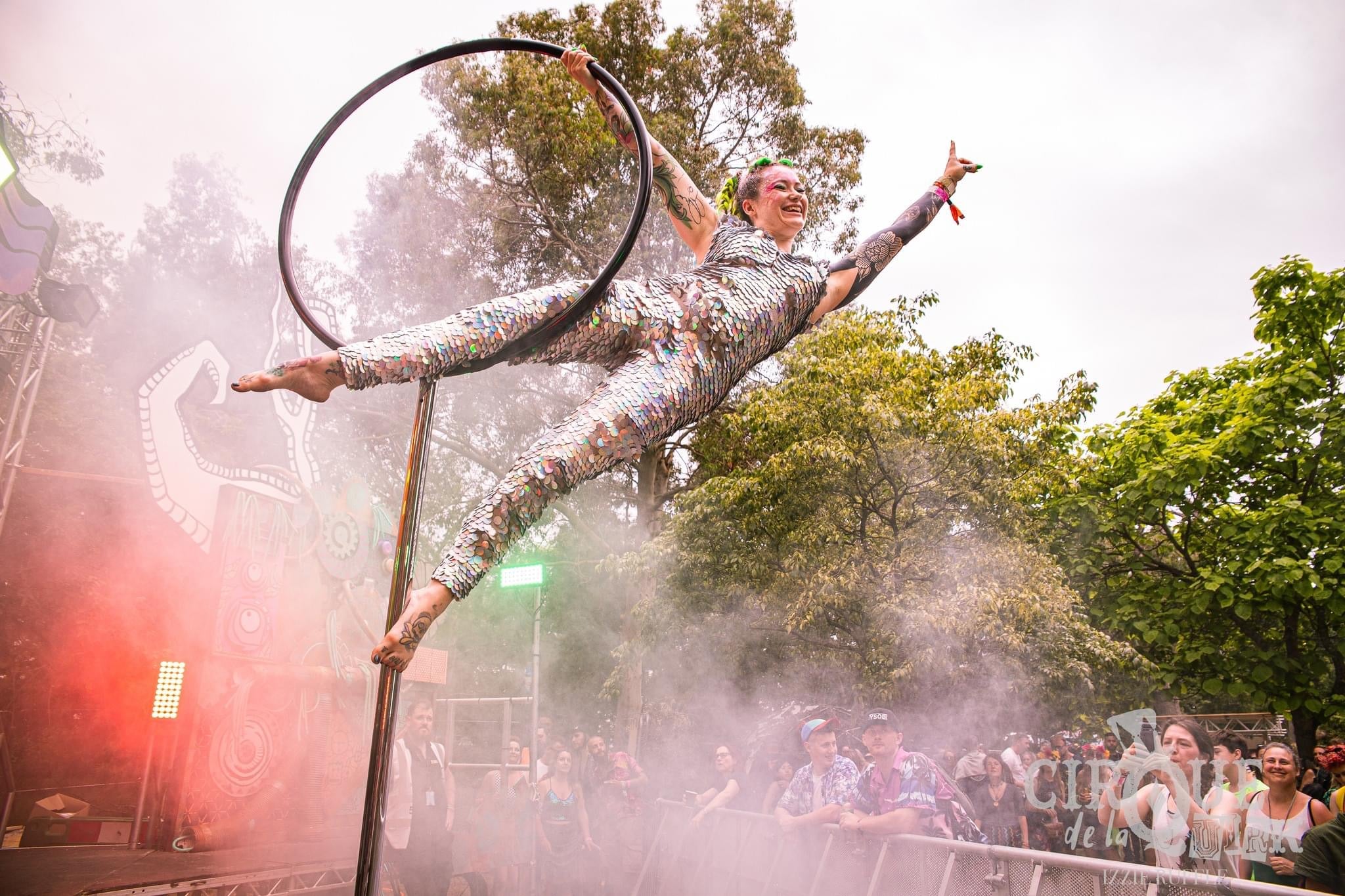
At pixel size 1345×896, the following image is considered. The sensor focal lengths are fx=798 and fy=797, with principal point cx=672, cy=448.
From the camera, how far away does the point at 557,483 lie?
1.73 meters

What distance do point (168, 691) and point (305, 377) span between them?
6813 millimetres

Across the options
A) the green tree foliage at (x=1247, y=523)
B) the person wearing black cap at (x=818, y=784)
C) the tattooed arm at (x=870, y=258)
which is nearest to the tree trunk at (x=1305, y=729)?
the green tree foliage at (x=1247, y=523)

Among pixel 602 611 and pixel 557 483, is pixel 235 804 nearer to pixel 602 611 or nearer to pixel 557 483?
pixel 602 611

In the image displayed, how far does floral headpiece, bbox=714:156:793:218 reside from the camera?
2.35 m

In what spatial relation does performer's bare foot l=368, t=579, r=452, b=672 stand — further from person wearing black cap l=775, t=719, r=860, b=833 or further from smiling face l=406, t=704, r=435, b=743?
smiling face l=406, t=704, r=435, b=743

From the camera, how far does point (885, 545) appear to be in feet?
25.7

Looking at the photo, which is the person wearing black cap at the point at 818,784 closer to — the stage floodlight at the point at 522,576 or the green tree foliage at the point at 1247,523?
the stage floodlight at the point at 522,576

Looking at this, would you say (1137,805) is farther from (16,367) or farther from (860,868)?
(16,367)

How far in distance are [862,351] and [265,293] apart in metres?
5.74

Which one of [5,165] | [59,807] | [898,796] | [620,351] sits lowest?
[59,807]

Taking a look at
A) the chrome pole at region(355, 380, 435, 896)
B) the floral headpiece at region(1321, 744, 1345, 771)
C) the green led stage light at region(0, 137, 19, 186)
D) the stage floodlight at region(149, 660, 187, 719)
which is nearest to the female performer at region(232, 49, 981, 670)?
the chrome pole at region(355, 380, 435, 896)

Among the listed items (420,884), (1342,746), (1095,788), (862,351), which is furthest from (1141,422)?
(420,884)

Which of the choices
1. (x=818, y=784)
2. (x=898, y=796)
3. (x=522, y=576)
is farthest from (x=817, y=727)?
(x=522, y=576)

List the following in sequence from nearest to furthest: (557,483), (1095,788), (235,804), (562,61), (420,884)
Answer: (557,483), (562,61), (420,884), (1095,788), (235,804)
